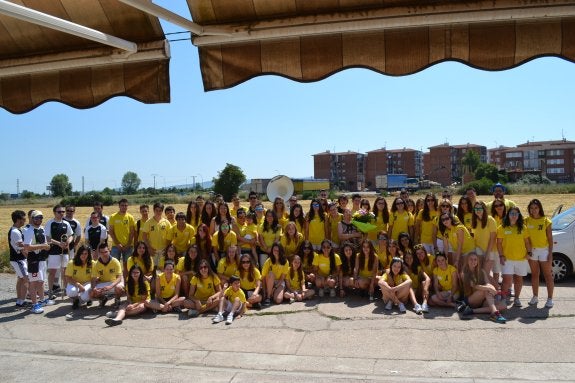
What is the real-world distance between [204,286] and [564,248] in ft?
22.5

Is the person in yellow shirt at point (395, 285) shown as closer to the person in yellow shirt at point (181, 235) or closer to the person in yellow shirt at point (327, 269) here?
the person in yellow shirt at point (327, 269)

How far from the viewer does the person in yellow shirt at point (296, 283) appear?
343 inches

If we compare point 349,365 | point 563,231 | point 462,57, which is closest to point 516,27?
point 462,57

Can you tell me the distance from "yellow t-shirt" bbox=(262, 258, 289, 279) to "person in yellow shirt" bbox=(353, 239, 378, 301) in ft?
4.14

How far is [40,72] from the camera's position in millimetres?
5484

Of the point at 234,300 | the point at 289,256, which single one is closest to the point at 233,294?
the point at 234,300

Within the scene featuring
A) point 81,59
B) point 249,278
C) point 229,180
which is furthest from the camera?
point 229,180

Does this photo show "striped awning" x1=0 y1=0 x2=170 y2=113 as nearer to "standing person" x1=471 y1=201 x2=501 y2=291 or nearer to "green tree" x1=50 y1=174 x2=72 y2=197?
"standing person" x1=471 y1=201 x2=501 y2=291

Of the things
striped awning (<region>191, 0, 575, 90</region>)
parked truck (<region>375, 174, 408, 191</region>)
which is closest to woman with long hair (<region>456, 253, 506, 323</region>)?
striped awning (<region>191, 0, 575, 90</region>)

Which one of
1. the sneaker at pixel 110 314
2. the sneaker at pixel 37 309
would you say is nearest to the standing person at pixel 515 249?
the sneaker at pixel 110 314

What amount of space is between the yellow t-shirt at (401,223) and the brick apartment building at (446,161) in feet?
419

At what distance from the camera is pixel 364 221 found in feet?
30.9

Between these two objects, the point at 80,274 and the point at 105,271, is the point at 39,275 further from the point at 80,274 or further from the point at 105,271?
the point at 105,271

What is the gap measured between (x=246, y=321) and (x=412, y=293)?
2717mm
